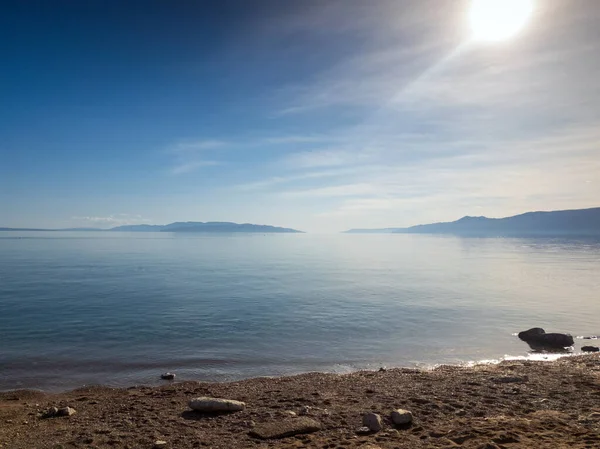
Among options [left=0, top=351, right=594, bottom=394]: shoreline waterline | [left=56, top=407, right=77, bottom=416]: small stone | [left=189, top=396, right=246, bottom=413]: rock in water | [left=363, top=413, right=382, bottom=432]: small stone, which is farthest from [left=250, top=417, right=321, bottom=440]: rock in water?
[left=0, top=351, right=594, bottom=394]: shoreline waterline

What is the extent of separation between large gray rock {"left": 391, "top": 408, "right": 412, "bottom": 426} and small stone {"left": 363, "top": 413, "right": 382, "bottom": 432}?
50 centimetres

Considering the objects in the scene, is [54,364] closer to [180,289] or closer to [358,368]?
[358,368]

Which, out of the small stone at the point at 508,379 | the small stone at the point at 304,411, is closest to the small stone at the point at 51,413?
the small stone at the point at 304,411

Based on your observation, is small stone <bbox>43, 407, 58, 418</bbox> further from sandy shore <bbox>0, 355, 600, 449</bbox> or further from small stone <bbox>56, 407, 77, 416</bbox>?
sandy shore <bbox>0, 355, 600, 449</bbox>

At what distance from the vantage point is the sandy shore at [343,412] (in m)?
10.3

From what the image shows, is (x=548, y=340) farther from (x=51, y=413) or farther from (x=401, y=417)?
(x=51, y=413)

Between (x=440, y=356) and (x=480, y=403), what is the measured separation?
10.2 m

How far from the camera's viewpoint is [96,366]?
20.4 meters

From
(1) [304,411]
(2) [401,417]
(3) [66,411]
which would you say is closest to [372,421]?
(2) [401,417]

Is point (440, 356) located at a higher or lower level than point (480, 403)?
lower

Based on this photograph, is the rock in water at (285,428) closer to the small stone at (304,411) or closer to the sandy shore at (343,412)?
the sandy shore at (343,412)

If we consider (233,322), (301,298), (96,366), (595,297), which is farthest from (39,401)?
(595,297)

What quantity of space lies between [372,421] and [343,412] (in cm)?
154

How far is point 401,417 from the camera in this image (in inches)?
452
